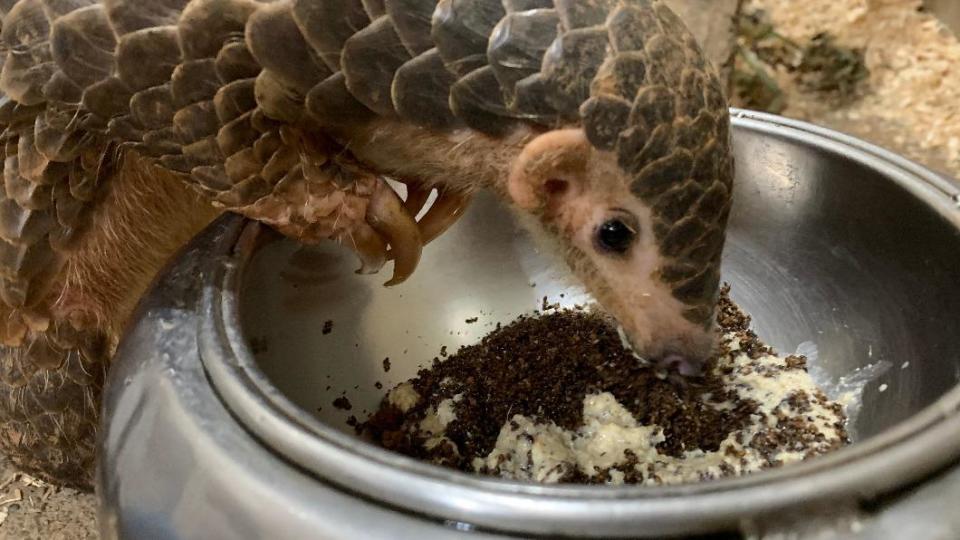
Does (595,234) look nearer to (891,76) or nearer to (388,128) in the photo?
(388,128)

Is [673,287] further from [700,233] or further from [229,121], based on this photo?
[229,121]

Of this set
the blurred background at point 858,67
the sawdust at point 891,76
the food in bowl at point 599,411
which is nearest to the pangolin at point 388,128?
the food in bowl at point 599,411

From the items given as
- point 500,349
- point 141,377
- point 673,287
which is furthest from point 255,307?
point 673,287

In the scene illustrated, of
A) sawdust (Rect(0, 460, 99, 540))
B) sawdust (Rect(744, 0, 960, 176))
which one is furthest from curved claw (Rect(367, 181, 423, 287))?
sawdust (Rect(744, 0, 960, 176))

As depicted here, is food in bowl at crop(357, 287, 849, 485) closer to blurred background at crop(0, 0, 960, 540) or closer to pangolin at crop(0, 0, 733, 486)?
pangolin at crop(0, 0, 733, 486)

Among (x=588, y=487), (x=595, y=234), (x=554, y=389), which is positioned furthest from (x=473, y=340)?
(x=588, y=487)
